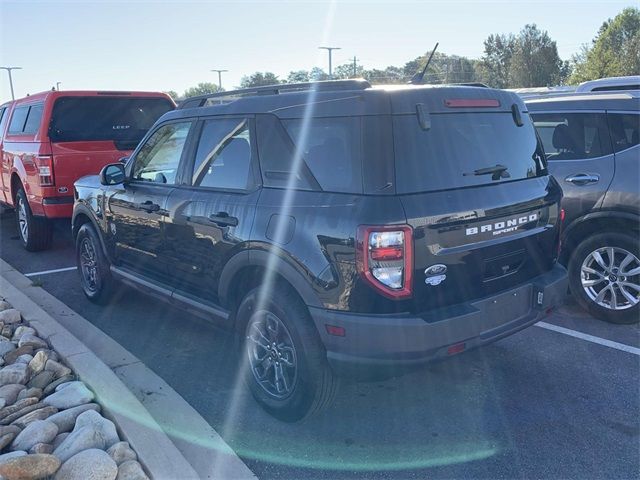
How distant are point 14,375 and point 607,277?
15.6 feet

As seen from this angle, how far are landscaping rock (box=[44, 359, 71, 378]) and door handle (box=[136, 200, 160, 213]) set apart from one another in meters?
1.32

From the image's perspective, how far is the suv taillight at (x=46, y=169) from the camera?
7.09 metres

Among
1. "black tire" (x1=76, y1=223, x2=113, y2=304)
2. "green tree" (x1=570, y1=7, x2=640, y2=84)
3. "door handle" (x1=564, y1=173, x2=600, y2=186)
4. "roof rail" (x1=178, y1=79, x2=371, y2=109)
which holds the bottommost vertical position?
"black tire" (x1=76, y1=223, x2=113, y2=304)

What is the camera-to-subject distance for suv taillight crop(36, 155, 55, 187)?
7.09m

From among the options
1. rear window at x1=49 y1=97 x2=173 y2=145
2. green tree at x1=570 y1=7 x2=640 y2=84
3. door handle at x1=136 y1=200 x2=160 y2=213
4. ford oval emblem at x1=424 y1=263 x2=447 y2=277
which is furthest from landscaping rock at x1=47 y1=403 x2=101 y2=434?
green tree at x1=570 y1=7 x2=640 y2=84

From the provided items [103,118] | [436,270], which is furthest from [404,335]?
[103,118]

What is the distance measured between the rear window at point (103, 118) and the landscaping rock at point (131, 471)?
5.48 meters

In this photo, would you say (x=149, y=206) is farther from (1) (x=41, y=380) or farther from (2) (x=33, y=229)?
(2) (x=33, y=229)

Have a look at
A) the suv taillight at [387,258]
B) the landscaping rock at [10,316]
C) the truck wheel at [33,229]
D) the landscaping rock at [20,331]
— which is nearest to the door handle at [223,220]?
the suv taillight at [387,258]

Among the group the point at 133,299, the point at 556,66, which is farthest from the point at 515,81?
the point at 133,299

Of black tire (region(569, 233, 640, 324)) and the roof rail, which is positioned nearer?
the roof rail

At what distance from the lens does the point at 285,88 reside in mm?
3738

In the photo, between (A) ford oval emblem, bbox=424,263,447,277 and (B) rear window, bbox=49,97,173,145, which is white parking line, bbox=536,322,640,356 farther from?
(B) rear window, bbox=49,97,173,145

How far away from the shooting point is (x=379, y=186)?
9.52 feet
